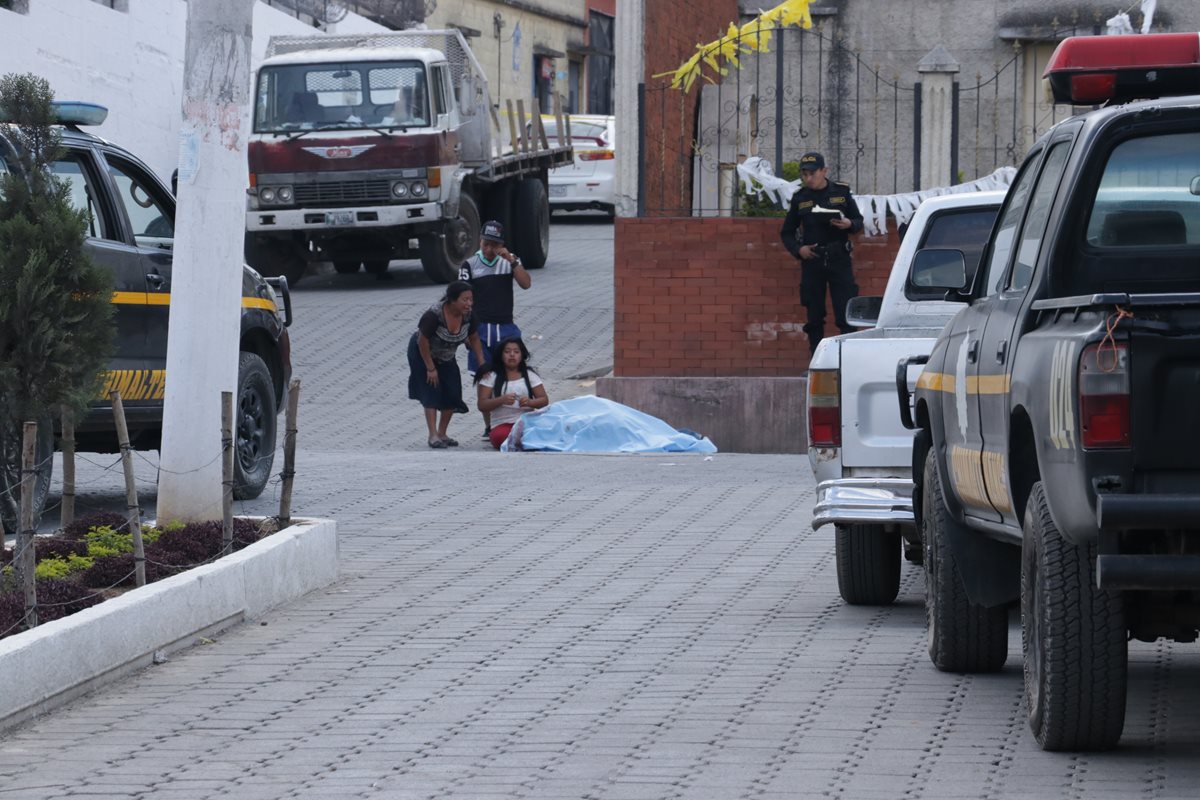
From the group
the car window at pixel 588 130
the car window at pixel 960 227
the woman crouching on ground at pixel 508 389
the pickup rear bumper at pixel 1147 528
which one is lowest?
the woman crouching on ground at pixel 508 389

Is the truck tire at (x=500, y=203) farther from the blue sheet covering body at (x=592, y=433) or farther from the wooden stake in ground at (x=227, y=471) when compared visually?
→ the wooden stake in ground at (x=227, y=471)

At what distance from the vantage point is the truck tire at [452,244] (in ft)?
79.3

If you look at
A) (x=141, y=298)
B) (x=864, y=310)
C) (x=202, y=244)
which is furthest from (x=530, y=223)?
(x=864, y=310)

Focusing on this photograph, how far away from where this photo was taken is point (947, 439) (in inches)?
276

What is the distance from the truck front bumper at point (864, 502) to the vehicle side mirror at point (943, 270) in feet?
3.35

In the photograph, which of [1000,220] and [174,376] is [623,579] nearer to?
[174,376]

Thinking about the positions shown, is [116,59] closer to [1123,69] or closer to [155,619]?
[155,619]

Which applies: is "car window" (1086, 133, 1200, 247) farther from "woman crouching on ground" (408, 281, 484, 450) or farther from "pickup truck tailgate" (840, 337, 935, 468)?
"woman crouching on ground" (408, 281, 484, 450)

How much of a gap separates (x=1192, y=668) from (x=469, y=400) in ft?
38.2

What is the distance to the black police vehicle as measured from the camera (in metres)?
10.8

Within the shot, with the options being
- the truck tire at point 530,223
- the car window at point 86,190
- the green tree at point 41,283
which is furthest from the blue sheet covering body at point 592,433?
the truck tire at point 530,223

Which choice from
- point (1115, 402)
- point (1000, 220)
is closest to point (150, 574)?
point (1000, 220)

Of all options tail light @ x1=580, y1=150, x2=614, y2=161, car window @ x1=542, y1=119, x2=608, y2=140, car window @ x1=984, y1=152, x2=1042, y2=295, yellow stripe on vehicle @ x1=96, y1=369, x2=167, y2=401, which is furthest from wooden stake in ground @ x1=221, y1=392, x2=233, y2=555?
tail light @ x1=580, y1=150, x2=614, y2=161

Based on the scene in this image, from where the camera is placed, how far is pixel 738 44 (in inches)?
715
